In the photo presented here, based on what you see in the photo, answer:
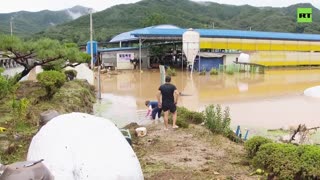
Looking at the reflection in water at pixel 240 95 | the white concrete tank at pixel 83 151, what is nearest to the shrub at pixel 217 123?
the reflection in water at pixel 240 95

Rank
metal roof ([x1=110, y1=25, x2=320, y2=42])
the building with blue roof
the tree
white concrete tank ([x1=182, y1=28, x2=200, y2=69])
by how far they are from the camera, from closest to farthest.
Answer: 1. the tree
2. metal roof ([x1=110, y1=25, x2=320, y2=42])
3. white concrete tank ([x1=182, y1=28, x2=200, y2=69])
4. the building with blue roof

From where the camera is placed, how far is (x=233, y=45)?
139 feet

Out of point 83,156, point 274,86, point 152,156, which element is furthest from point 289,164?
point 274,86

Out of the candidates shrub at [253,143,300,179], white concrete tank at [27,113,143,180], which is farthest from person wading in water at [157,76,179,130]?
white concrete tank at [27,113,143,180]

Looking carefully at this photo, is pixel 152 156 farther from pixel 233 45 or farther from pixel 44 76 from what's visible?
pixel 233 45

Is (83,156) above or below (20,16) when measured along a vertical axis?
below

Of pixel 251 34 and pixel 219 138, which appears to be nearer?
pixel 219 138

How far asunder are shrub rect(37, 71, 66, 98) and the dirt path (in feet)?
15.3

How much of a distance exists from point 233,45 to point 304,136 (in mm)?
34239

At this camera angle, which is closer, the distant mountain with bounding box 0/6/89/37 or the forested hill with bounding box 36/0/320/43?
the forested hill with bounding box 36/0/320/43

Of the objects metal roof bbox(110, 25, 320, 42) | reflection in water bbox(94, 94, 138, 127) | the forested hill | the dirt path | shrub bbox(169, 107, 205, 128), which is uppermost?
the forested hill

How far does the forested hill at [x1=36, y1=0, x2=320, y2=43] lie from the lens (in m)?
72.2

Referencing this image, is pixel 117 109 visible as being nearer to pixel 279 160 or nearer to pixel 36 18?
pixel 279 160

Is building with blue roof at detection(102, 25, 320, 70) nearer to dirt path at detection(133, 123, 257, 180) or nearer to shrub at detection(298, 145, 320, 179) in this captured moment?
dirt path at detection(133, 123, 257, 180)
